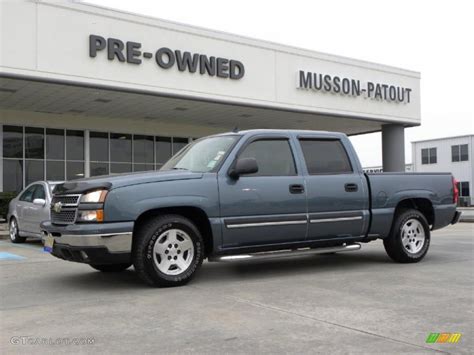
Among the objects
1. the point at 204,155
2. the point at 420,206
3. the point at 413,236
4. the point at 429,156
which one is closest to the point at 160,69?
the point at 420,206

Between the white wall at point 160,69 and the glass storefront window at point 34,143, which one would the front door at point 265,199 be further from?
the glass storefront window at point 34,143

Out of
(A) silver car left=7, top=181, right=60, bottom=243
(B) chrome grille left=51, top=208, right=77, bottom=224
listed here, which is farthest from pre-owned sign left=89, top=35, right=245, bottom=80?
(B) chrome grille left=51, top=208, right=77, bottom=224

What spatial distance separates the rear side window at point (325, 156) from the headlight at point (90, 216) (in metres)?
2.90

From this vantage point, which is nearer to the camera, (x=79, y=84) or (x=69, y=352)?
(x=69, y=352)

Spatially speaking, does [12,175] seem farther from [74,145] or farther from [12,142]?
[74,145]

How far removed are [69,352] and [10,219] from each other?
10.2 metres

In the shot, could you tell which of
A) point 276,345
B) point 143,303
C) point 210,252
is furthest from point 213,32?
point 276,345

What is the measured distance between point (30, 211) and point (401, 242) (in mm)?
7708

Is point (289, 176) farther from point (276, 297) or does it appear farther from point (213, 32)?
point (213, 32)

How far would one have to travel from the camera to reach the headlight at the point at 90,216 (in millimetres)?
6031

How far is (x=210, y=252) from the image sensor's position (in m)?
6.80

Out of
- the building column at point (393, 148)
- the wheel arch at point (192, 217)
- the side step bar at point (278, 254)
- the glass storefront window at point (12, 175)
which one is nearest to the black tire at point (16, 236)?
the wheel arch at point (192, 217)

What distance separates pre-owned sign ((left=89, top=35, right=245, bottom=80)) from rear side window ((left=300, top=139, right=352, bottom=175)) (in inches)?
502

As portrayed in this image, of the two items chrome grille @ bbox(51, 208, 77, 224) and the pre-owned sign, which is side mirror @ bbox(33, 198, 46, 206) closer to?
chrome grille @ bbox(51, 208, 77, 224)
